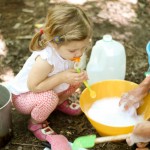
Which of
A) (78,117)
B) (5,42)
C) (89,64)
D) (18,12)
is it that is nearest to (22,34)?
(5,42)

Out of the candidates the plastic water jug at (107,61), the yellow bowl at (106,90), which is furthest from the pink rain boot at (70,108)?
the plastic water jug at (107,61)

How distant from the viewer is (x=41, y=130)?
1956 mm

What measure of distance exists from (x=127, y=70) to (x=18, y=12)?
1.20m

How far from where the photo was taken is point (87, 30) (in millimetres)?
1697

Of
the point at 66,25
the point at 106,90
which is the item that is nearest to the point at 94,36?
the point at 106,90

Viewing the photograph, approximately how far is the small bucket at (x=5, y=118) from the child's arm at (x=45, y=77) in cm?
15

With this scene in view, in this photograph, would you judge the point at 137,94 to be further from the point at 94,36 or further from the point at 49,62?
the point at 94,36

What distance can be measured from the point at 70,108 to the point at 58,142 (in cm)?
35

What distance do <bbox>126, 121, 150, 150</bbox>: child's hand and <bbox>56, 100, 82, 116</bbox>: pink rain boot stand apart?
0.46 metres

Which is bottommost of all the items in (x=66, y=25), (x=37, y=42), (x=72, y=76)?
(x=72, y=76)

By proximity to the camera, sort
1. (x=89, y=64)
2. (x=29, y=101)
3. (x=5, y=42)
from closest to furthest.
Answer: (x=29, y=101) → (x=89, y=64) → (x=5, y=42)

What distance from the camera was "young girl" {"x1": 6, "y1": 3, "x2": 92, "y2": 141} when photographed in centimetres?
169

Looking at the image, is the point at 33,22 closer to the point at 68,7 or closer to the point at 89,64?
the point at 89,64

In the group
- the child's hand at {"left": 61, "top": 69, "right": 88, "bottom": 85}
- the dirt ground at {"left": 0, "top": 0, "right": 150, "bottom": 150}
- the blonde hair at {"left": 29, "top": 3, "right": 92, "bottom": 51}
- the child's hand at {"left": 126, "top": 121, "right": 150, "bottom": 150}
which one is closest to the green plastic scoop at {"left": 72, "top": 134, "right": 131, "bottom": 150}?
the child's hand at {"left": 126, "top": 121, "right": 150, "bottom": 150}
